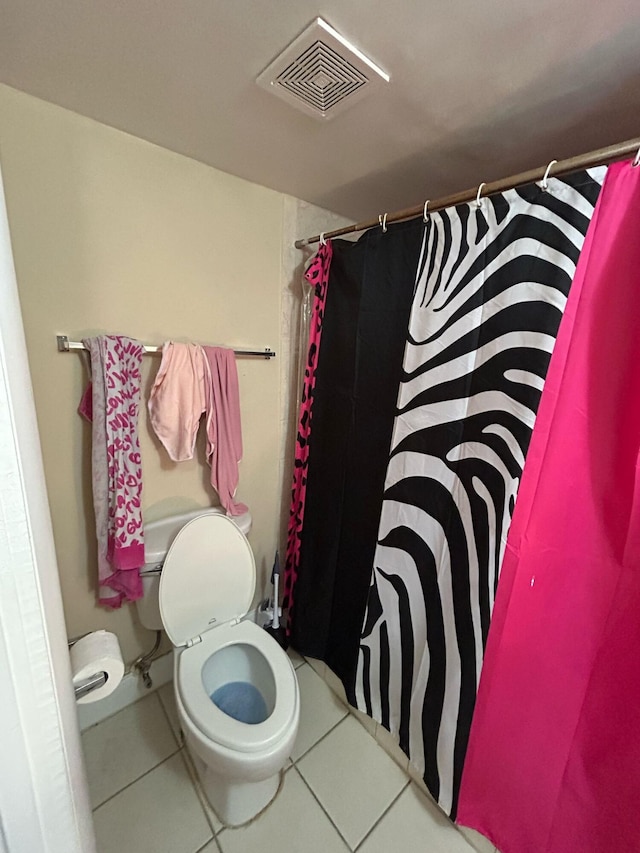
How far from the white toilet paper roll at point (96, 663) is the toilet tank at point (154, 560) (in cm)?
45

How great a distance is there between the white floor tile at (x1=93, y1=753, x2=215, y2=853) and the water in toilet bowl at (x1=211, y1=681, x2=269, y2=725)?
9.6 inches

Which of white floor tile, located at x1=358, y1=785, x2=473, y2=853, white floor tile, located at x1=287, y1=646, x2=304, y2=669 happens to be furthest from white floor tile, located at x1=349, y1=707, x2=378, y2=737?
white floor tile, located at x1=287, y1=646, x2=304, y2=669

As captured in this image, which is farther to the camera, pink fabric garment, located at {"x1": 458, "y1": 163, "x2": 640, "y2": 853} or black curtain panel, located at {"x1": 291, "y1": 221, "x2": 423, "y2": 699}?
black curtain panel, located at {"x1": 291, "y1": 221, "x2": 423, "y2": 699}

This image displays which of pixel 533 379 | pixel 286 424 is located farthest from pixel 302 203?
pixel 533 379

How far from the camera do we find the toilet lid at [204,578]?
49.9 inches

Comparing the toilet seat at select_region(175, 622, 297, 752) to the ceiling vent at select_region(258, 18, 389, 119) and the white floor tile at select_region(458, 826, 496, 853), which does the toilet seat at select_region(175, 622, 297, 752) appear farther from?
the ceiling vent at select_region(258, 18, 389, 119)

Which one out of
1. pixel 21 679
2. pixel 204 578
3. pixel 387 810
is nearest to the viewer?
pixel 21 679

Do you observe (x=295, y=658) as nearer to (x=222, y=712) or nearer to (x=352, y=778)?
(x=352, y=778)

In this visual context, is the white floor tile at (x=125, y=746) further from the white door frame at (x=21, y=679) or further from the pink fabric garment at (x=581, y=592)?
the pink fabric garment at (x=581, y=592)

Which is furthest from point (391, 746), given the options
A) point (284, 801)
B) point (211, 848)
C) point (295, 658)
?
point (211, 848)

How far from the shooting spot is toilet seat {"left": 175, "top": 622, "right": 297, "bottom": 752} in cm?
101

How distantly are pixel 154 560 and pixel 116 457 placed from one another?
0.41m

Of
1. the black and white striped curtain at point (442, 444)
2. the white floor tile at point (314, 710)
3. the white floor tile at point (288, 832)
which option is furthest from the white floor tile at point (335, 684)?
the white floor tile at point (288, 832)

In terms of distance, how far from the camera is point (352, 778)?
1.28m
